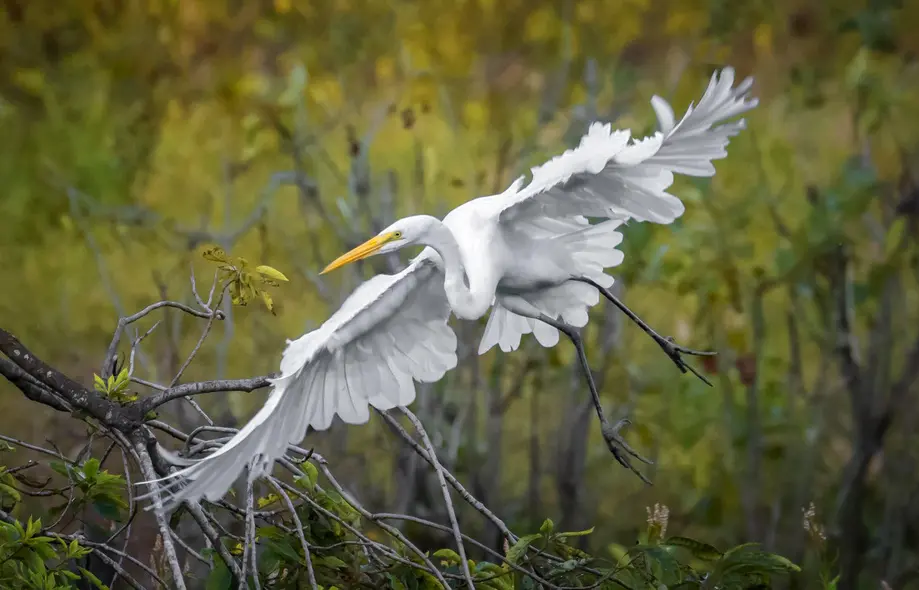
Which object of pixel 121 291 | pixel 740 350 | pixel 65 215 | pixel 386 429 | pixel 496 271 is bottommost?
pixel 496 271

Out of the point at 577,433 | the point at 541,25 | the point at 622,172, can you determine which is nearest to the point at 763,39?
the point at 541,25

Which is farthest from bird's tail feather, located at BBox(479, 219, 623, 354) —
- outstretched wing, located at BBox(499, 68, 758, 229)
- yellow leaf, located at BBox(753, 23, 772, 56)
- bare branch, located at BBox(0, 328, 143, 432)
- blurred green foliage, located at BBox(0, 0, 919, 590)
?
yellow leaf, located at BBox(753, 23, 772, 56)

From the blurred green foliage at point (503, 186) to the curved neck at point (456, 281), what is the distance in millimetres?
984

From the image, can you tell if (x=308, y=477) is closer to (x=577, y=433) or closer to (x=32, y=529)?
(x=32, y=529)

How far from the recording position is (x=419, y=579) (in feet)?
3.09

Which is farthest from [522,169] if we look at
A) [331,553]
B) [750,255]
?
[331,553]

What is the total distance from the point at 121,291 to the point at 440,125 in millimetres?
868

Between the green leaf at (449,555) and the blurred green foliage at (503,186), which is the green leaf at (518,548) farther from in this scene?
the blurred green foliage at (503,186)

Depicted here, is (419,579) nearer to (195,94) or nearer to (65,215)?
(65,215)

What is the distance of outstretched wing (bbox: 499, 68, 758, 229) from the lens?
3.44ft

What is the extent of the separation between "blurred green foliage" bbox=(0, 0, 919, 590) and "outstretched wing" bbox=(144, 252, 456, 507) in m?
0.95

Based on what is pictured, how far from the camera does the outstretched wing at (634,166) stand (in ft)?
3.44

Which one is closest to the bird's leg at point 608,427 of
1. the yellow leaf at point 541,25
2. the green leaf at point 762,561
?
the green leaf at point 762,561

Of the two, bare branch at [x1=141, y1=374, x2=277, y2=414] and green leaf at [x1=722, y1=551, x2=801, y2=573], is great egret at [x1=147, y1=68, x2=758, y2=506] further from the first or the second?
green leaf at [x1=722, y1=551, x2=801, y2=573]
